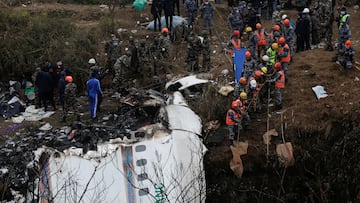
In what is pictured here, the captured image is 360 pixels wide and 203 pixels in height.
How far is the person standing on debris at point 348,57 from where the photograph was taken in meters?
12.7

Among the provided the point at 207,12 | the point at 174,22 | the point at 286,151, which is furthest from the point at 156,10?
the point at 286,151

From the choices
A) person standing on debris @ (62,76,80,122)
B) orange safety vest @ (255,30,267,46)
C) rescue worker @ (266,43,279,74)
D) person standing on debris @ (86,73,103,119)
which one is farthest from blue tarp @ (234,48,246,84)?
person standing on debris @ (62,76,80,122)

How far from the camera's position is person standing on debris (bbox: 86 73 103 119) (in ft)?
40.1

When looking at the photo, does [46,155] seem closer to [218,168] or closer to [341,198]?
[218,168]

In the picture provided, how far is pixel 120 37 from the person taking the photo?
16.9 metres

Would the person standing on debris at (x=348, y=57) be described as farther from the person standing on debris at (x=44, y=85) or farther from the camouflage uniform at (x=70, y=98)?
the person standing on debris at (x=44, y=85)

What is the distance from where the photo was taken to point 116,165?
988cm

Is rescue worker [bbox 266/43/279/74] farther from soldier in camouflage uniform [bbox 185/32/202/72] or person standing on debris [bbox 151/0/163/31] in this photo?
person standing on debris [bbox 151/0/163/31]

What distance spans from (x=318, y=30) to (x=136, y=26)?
6.41 metres

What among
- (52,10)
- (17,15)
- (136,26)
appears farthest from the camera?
(52,10)

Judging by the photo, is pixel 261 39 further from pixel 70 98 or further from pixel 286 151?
pixel 70 98

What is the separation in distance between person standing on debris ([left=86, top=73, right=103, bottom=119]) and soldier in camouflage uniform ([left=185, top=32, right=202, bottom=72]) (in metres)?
2.90

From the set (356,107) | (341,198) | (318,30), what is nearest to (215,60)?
(318,30)

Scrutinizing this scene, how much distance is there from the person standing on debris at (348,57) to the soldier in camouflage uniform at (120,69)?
5.72m
